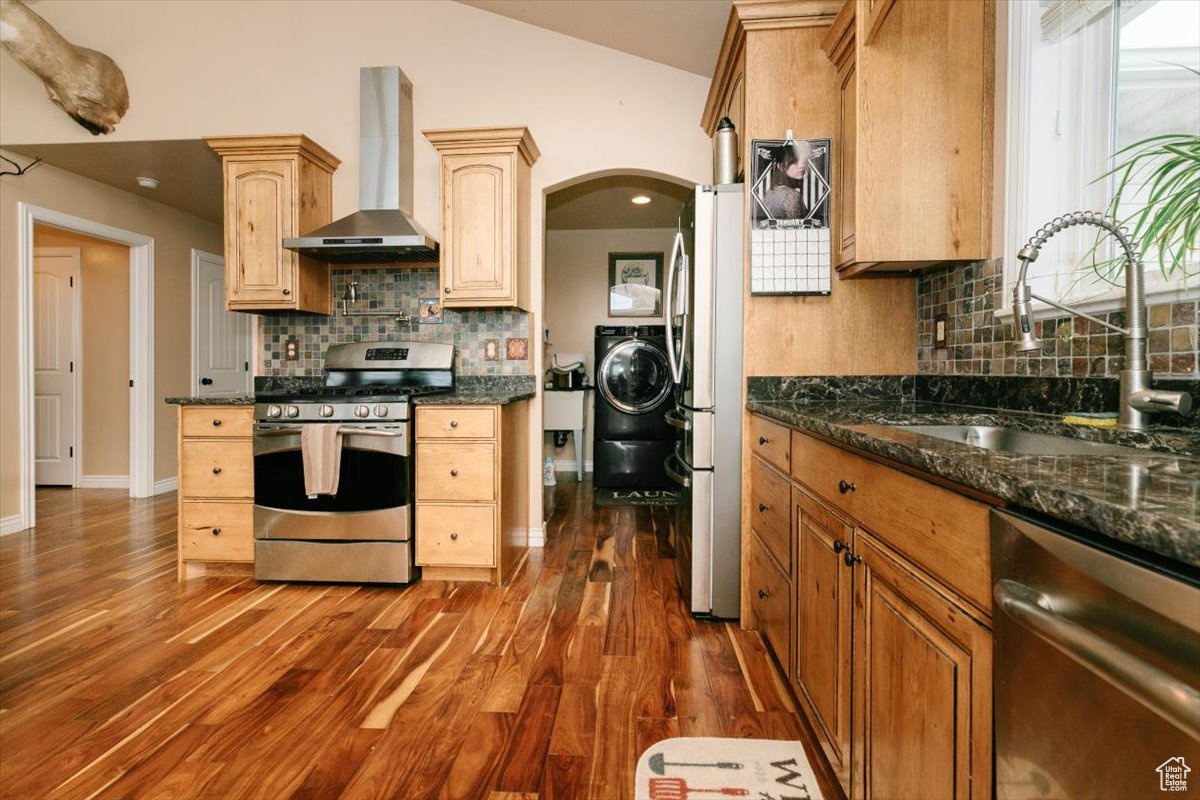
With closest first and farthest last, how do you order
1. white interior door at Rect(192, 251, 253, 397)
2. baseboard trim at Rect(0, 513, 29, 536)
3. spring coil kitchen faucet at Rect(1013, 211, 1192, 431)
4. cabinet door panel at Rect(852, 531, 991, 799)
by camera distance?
cabinet door panel at Rect(852, 531, 991, 799) < spring coil kitchen faucet at Rect(1013, 211, 1192, 431) < baseboard trim at Rect(0, 513, 29, 536) < white interior door at Rect(192, 251, 253, 397)

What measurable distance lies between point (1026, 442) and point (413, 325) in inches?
115

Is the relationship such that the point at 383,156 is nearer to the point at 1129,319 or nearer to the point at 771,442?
the point at 771,442

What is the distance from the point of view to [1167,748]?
47cm

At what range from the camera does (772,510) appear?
6.31 ft

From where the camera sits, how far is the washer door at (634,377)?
5.05 metres

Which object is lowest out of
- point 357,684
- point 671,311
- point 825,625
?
point 357,684

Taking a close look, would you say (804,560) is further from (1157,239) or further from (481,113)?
(481,113)

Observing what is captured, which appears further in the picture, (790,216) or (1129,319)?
(790,216)

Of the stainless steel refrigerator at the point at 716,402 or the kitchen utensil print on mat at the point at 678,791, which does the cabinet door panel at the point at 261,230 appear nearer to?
the stainless steel refrigerator at the point at 716,402

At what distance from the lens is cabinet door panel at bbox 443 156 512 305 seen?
9.72 ft

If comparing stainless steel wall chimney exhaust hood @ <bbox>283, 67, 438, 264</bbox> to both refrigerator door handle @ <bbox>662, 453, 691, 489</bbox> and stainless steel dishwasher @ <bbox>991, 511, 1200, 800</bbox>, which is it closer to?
refrigerator door handle @ <bbox>662, 453, 691, 489</bbox>

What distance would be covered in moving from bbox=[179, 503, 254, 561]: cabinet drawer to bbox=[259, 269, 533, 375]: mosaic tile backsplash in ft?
2.95

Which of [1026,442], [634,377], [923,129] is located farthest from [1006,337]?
[634,377]

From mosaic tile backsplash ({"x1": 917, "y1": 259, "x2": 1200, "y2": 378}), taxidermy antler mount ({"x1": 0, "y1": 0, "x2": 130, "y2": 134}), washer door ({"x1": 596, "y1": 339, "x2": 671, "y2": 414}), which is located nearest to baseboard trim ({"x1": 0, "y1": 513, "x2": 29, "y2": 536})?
taxidermy antler mount ({"x1": 0, "y1": 0, "x2": 130, "y2": 134})
